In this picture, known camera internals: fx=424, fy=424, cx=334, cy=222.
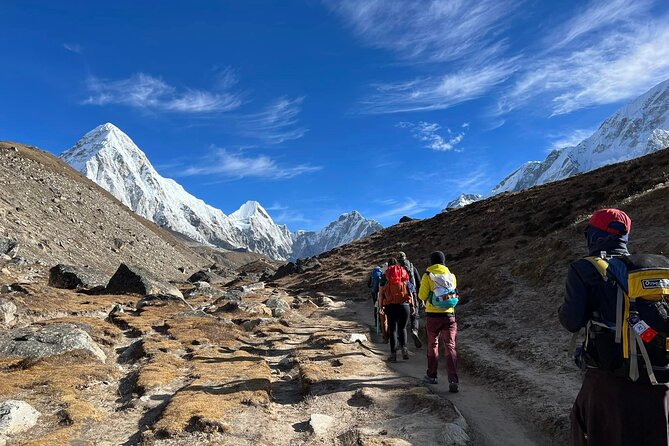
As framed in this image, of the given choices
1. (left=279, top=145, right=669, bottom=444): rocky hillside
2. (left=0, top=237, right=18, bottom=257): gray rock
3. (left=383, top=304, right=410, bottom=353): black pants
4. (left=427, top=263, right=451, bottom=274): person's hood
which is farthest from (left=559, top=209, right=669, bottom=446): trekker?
(left=0, top=237, right=18, bottom=257): gray rock

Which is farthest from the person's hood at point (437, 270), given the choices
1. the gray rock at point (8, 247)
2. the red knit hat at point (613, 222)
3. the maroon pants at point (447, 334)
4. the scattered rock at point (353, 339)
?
the gray rock at point (8, 247)

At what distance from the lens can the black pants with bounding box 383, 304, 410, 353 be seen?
12586 mm

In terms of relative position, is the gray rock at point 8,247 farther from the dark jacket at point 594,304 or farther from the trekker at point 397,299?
the dark jacket at point 594,304

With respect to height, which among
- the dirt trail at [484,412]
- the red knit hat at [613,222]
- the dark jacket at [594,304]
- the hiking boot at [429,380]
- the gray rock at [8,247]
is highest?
the gray rock at [8,247]

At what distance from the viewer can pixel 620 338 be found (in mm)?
4020

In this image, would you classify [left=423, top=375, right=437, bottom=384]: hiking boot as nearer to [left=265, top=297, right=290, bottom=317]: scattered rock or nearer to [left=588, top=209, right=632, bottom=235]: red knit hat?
[left=588, top=209, right=632, bottom=235]: red knit hat

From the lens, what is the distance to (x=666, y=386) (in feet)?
13.3

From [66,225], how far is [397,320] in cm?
5216

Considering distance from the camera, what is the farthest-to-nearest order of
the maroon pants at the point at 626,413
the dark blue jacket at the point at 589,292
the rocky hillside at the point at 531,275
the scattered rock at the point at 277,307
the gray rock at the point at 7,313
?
the scattered rock at the point at 277,307 < the gray rock at the point at 7,313 < the rocky hillside at the point at 531,275 < the dark blue jacket at the point at 589,292 < the maroon pants at the point at 626,413

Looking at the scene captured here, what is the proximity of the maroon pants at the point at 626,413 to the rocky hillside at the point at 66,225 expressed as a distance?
3712cm

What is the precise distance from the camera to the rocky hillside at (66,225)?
38625 mm

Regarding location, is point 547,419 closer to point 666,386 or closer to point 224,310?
point 666,386

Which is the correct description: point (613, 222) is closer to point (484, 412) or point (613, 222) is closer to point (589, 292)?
point (589, 292)

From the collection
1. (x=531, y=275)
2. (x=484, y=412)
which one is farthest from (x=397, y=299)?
(x=531, y=275)
